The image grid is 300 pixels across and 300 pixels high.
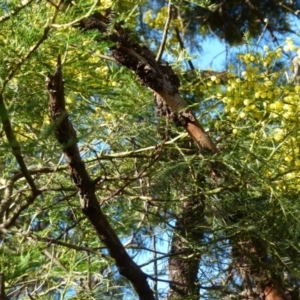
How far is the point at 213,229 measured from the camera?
1810 mm

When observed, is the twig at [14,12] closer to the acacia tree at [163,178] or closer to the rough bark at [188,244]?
the acacia tree at [163,178]

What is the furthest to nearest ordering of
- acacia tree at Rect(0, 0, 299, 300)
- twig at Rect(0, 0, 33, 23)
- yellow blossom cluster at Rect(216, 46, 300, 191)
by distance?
yellow blossom cluster at Rect(216, 46, 300, 191), acacia tree at Rect(0, 0, 299, 300), twig at Rect(0, 0, 33, 23)

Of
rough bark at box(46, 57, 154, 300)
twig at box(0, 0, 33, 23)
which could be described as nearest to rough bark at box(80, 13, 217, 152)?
rough bark at box(46, 57, 154, 300)

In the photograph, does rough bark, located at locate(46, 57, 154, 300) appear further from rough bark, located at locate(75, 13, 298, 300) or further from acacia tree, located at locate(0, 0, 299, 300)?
rough bark, located at locate(75, 13, 298, 300)

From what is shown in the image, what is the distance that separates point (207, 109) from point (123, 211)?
338 millimetres

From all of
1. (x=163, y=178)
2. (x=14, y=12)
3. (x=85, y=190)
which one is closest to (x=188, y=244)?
(x=163, y=178)

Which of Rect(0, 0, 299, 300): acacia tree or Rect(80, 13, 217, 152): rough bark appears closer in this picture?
Rect(0, 0, 299, 300): acacia tree

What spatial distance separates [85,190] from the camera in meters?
1.53

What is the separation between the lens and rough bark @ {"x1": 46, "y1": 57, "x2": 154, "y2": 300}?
1.29 m

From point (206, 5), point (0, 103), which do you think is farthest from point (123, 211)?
point (0, 103)

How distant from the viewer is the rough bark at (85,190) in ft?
4.25

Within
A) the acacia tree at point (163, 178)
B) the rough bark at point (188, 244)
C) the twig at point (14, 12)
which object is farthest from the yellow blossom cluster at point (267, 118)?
the twig at point (14, 12)

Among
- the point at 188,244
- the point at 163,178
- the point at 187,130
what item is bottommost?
the point at 188,244

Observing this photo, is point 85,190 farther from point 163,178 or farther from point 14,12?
point 14,12
